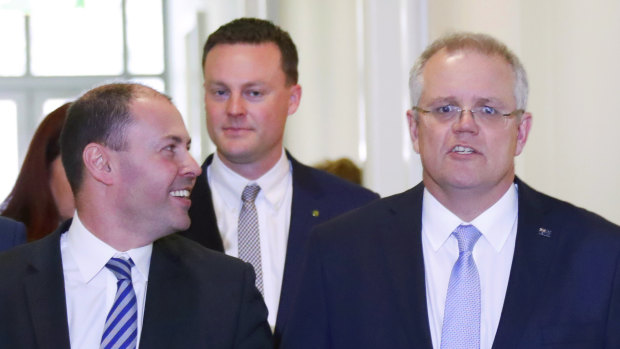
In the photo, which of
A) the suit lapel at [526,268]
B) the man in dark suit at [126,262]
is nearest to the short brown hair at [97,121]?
the man in dark suit at [126,262]

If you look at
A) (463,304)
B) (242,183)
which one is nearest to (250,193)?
(242,183)

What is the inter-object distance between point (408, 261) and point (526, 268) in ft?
0.93

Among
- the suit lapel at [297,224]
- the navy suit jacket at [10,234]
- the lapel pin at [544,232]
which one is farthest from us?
the suit lapel at [297,224]

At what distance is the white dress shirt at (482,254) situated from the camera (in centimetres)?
256

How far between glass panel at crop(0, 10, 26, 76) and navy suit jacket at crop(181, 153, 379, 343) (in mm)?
7573

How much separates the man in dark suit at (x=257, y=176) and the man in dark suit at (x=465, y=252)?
722 mm

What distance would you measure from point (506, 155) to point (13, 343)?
129 cm

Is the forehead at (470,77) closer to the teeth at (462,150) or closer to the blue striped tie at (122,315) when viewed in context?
the teeth at (462,150)

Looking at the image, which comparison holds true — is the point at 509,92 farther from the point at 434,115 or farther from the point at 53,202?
the point at 53,202

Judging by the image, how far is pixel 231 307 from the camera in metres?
2.76

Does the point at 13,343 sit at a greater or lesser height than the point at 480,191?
lesser

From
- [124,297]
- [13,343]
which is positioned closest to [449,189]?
[124,297]

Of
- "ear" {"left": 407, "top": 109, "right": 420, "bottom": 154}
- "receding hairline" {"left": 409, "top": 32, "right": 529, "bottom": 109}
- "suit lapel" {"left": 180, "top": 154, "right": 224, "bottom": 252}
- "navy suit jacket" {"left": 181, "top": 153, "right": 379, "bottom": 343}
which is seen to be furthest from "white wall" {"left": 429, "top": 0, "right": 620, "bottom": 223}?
"suit lapel" {"left": 180, "top": 154, "right": 224, "bottom": 252}

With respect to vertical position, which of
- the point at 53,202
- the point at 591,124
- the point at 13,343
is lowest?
the point at 13,343
